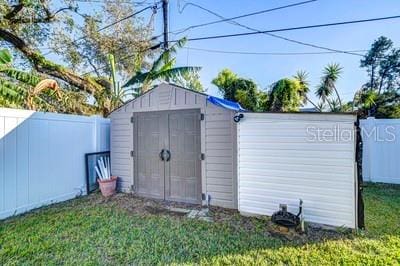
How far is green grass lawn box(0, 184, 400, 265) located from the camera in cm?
305

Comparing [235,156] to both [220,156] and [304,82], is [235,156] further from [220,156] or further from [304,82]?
[304,82]

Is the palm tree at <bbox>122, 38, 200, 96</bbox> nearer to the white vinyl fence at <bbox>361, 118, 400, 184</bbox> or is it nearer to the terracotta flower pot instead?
the terracotta flower pot

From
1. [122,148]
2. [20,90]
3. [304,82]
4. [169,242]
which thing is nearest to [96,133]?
[122,148]

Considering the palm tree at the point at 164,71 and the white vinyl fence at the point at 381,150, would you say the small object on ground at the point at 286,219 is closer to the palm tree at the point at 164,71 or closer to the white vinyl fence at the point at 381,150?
the white vinyl fence at the point at 381,150

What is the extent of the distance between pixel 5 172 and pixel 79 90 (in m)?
7.24

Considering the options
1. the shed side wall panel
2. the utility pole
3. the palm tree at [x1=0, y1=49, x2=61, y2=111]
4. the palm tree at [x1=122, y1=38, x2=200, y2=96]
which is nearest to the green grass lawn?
the shed side wall panel

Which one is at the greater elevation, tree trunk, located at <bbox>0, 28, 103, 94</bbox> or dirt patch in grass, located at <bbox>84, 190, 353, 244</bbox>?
tree trunk, located at <bbox>0, 28, 103, 94</bbox>

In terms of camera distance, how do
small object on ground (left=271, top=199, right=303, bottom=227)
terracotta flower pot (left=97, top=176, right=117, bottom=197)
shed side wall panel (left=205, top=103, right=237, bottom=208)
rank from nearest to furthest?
1. small object on ground (left=271, top=199, right=303, bottom=227)
2. shed side wall panel (left=205, top=103, right=237, bottom=208)
3. terracotta flower pot (left=97, top=176, right=117, bottom=197)

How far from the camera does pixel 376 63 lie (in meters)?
19.6

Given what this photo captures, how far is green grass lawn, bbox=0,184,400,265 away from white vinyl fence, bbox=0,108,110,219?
20.9 inches

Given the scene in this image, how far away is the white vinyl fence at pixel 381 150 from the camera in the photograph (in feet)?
21.9

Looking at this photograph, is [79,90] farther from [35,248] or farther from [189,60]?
[35,248]

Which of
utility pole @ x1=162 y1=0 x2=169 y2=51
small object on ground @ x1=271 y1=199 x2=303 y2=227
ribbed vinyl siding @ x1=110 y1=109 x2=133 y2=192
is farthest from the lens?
utility pole @ x1=162 y1=0 x2=169 y2=51

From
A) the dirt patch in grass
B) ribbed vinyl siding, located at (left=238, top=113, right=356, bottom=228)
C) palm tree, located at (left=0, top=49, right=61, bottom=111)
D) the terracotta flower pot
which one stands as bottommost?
the dirt patch in grass
